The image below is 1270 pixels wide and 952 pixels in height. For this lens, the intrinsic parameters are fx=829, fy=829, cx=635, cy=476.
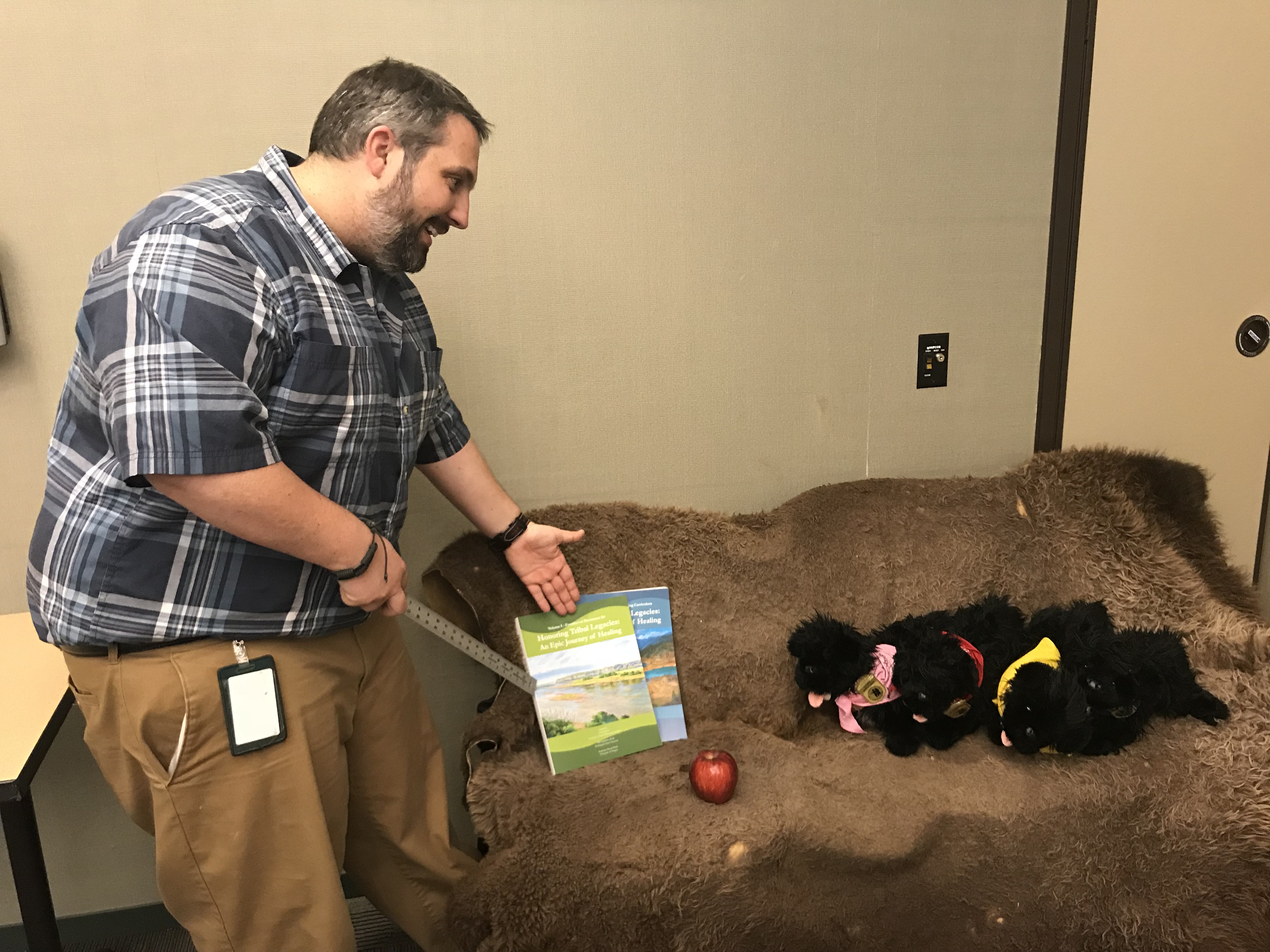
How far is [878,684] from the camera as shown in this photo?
61.9 inches

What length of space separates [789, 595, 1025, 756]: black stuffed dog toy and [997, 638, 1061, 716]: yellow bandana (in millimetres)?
18

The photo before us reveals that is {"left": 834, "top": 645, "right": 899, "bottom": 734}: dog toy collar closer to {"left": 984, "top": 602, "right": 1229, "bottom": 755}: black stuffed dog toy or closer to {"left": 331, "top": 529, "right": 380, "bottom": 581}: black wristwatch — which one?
{"left": 984, "top": 602, "right": 1229, "bottom": 755}: black stuffed dog toy

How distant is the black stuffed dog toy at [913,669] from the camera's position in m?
1.51

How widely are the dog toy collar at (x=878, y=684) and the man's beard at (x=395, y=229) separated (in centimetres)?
109

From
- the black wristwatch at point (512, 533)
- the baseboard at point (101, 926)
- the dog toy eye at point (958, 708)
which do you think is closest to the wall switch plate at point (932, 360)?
the dog toy eye at point (958, 708)

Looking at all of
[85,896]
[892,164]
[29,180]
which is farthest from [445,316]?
[85,896]

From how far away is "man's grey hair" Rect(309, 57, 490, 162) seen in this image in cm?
111

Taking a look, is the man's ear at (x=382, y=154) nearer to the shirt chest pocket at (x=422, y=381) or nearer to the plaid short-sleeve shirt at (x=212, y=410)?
the plaid short-sleeve shirt at (x=212, y=410)

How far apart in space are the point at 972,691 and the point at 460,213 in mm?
1209

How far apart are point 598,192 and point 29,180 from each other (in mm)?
1053

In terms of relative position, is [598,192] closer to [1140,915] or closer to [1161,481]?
[1161,481]

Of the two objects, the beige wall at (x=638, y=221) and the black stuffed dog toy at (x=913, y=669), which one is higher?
the beige wall at (x=638, y=221)

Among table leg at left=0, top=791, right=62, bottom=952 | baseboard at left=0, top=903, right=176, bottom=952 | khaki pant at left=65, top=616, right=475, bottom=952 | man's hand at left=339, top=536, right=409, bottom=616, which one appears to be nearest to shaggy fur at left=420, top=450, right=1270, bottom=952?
khaki pant at left=65, top=616, right=475, bottom=952

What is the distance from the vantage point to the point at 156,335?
95 cm
